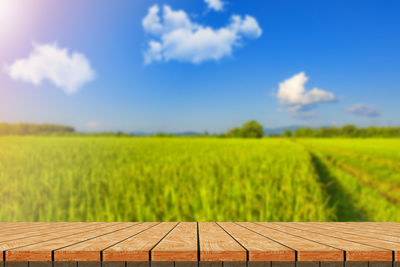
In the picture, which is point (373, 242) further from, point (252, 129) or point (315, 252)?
point (252, 129)

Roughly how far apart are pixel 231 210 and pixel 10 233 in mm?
2575

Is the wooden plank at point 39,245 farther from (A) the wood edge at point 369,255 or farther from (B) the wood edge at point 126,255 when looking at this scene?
(A) the wood edge at point 369,255

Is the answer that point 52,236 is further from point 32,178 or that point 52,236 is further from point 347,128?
point 347,128

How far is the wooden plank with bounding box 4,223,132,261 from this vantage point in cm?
122

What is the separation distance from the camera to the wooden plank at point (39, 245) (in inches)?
48.0

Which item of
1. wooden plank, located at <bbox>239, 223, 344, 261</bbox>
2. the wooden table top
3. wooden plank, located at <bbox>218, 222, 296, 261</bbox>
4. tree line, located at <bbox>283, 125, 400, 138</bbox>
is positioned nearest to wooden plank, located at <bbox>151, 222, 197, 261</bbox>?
the wooden table top

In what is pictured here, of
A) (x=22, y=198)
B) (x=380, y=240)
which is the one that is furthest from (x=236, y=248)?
(x=22, y=198)

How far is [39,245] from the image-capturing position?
4.26 ft

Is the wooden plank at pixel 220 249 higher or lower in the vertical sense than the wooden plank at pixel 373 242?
higher

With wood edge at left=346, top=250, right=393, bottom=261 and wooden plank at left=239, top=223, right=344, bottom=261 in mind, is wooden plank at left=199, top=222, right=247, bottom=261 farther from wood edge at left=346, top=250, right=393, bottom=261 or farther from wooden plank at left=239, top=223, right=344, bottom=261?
wood edge at left=346, top=250, right=393, bottom=261

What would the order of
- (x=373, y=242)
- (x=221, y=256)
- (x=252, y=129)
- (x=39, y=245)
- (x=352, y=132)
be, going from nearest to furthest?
(x=221, y=256) < (x=39, y=245) < (x=373, y=242) < (x=352, y=132) < (x=252, y=129)

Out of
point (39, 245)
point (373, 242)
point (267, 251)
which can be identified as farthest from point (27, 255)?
point (373, 242)

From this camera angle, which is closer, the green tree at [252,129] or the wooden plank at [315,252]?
the wooden plank at [315,252]

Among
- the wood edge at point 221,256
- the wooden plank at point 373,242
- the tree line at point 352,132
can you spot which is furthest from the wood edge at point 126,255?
the tree line at point 352,132
